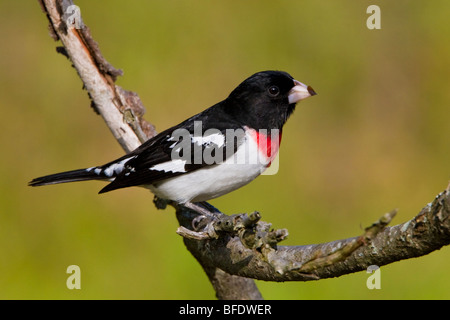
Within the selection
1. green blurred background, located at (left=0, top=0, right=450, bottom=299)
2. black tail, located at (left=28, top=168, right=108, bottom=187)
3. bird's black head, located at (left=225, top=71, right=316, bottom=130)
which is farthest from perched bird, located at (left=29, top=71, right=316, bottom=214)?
green blurred background, located at (left=0, top=0, right=450, bottom=299)

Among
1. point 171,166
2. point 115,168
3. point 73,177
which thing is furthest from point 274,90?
point 73,177

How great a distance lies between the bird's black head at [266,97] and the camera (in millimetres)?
3688

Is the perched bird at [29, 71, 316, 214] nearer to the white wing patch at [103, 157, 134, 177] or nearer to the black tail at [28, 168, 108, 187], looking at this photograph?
the white wing patch at [103, 157, 134, 177]


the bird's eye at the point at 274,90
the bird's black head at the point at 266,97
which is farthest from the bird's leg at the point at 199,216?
the bird's eye at the point at 274,90

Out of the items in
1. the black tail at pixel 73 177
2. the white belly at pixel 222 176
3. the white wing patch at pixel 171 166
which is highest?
the black tail at pixel 73 177

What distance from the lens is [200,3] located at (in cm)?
597

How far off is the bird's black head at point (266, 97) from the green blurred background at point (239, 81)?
5.77 ft

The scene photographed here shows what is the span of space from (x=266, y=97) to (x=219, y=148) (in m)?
0.44

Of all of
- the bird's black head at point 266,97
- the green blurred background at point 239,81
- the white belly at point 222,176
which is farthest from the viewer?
the green blurred background at point 239,81

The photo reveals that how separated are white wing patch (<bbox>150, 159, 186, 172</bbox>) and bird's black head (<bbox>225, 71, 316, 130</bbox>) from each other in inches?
17.3

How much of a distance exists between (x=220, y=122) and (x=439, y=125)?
9.52ft

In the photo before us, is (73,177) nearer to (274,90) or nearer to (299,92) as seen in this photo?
(274,90)

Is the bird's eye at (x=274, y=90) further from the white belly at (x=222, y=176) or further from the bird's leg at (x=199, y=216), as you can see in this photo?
the bird's leg at (x=199, y=216)

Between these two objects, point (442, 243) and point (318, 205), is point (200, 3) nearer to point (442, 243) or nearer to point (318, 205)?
point (318, 205)
